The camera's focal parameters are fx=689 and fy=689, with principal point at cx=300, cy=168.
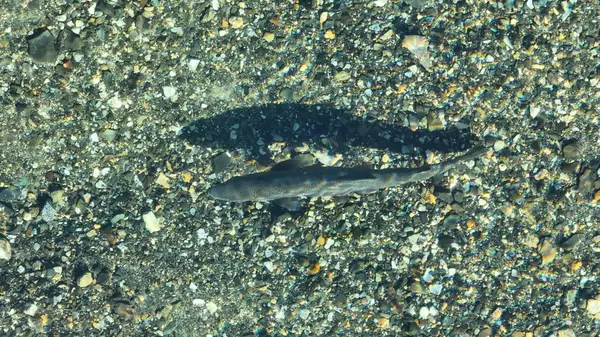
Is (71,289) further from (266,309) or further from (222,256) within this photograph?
(266,309)

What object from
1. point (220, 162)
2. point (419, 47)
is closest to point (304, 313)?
point (220, 162)

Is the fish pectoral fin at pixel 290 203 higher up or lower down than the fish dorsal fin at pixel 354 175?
lower down

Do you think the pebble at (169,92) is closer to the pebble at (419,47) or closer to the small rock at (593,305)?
the pebble at (419,47)

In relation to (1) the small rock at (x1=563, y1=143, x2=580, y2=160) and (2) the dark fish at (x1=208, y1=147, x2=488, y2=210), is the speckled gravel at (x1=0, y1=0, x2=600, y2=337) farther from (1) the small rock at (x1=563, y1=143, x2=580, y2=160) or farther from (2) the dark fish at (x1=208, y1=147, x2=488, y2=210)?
(2) the dark fish at (x1=208, y1=147, x2=488, y2=210)

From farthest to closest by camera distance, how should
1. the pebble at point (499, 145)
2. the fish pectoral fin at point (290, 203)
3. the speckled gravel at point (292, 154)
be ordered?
the pebble at point (499, 145) < the speckled gravel at point (292, 154) < the fish pectoral fin at point (290, 203)

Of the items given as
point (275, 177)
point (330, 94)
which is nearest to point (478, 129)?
point (330, 94)

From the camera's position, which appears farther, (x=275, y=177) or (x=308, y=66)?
(x=308, y=66)

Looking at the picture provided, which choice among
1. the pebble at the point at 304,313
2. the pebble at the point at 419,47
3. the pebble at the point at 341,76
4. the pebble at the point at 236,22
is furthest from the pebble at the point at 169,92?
the pebble at the point at 304,313
